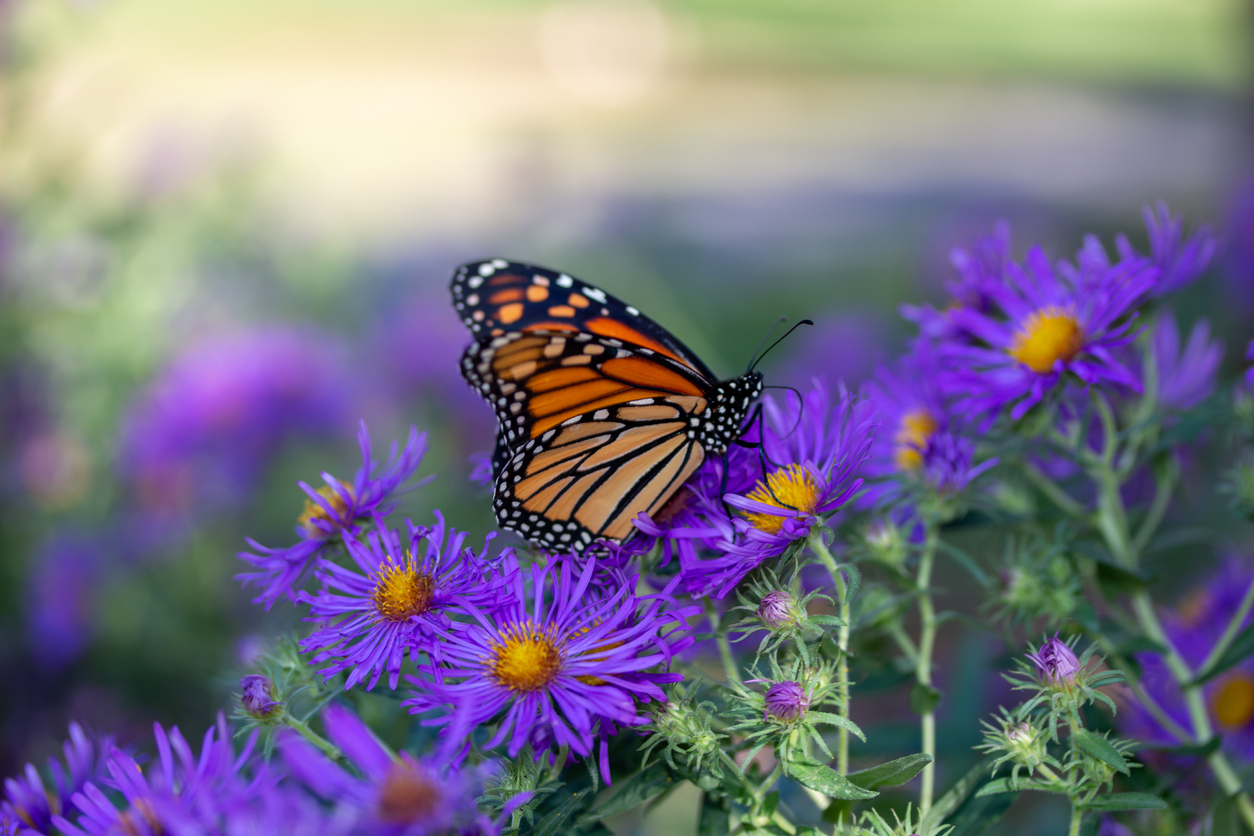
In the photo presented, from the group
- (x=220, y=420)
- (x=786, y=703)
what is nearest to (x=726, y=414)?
(x=786, y=703)

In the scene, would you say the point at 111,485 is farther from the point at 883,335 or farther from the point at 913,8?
the point at 913,8

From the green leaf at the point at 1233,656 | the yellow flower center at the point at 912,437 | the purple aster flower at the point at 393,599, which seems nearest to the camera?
the purple aster flower at the point at 393,599

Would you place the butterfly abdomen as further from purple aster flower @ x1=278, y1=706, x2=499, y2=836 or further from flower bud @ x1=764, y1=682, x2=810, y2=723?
purple aster flower @ x1=278, y1=706, x2=499, y2=836

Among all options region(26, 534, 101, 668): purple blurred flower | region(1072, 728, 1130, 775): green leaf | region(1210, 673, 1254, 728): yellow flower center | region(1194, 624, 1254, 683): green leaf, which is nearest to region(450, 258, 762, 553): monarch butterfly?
region(1072, 728, 1130, 775): green leaf

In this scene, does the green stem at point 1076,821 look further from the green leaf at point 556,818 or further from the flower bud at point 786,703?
the green leaf at point 556,818

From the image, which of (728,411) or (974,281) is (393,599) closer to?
(728,411)

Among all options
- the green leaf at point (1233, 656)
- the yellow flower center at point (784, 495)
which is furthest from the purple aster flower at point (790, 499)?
the green leaf at point (1233, 656)
